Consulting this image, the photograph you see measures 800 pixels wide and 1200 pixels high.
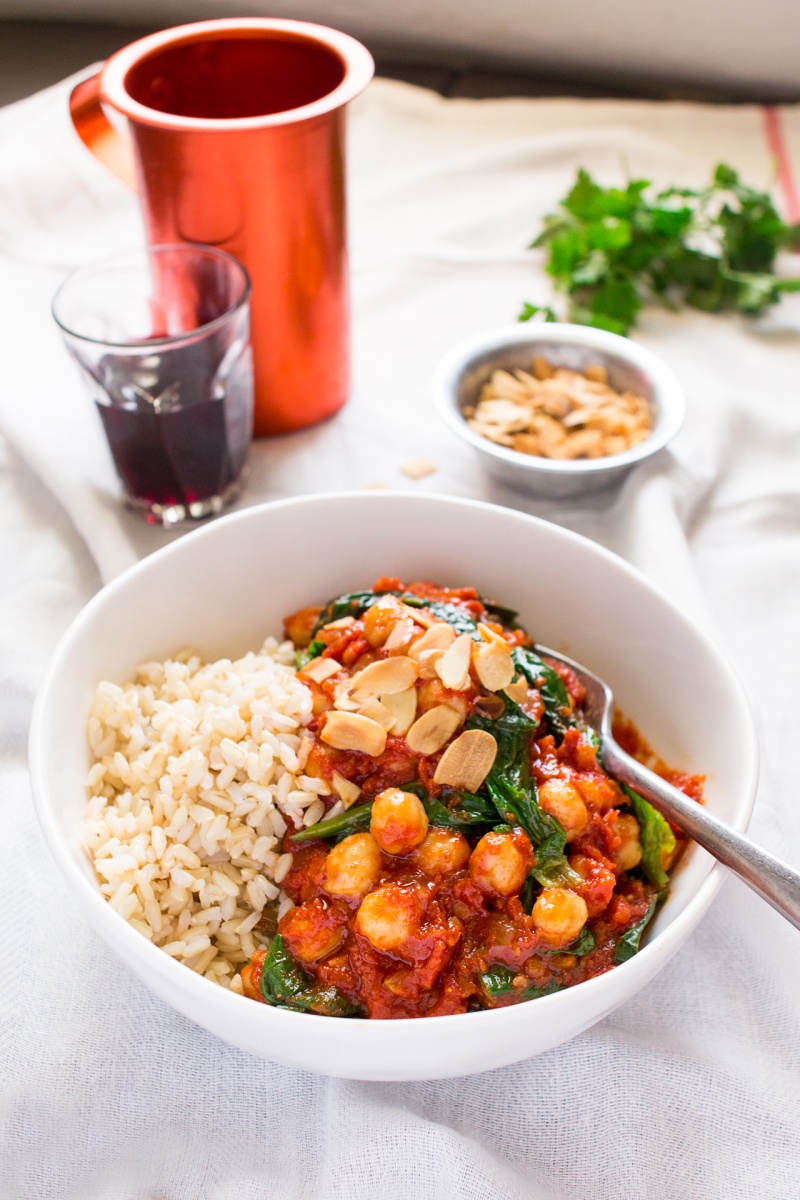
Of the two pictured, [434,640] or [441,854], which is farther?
[434,640]

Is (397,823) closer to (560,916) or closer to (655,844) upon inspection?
(560,916)

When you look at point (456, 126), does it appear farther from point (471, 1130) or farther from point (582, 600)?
point (471, 1130)

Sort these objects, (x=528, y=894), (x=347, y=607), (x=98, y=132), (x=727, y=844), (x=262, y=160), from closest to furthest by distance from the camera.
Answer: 1. (x=727, y=844)
2. (x=528, y=894)
3. (x=347, y=607)
4. (x=262, y=160)
5. (x=98, y=132)

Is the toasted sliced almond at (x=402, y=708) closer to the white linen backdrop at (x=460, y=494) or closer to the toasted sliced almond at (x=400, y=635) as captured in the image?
the toasted sliced almond at (x=400, y=635)

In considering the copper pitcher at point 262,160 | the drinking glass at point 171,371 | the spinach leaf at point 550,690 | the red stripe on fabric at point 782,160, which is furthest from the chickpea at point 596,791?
the red stripe on fabric at point 782,160

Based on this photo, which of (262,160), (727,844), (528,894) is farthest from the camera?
(262,160)

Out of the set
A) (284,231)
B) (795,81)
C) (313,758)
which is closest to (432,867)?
(313,758)

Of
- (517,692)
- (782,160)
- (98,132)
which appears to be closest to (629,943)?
(517,692)
